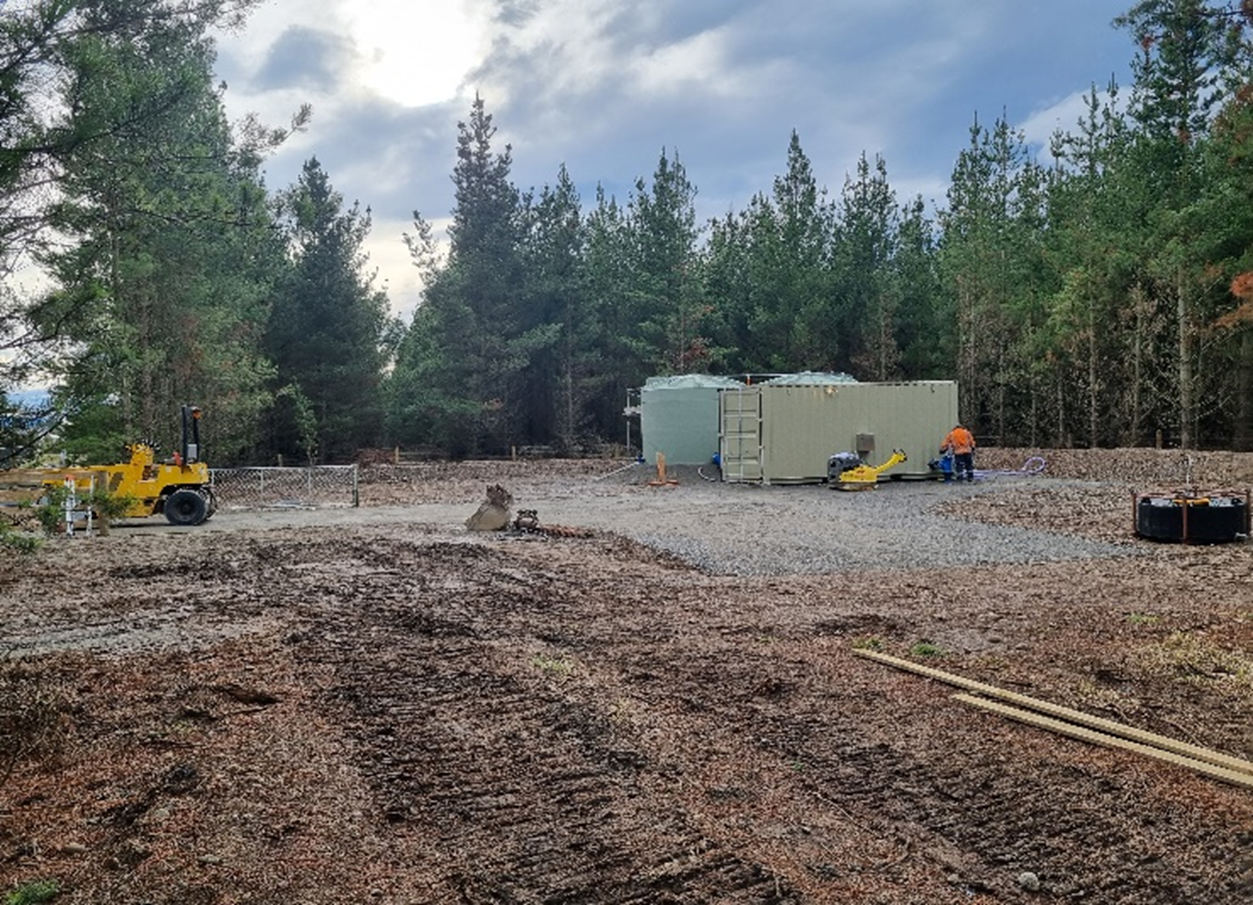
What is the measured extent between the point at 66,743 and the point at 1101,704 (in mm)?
5284

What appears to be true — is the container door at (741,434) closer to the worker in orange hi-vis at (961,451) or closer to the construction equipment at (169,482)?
the worker in orange hi-vis at (961,451)

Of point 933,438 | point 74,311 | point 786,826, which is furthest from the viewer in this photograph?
point 933,438

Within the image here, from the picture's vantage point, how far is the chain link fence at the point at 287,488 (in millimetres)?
17812

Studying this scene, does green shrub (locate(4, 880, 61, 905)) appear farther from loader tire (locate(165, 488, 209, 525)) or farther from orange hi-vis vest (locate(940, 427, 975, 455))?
orange hi-vis vest (locate(940, 427, 975, 455))

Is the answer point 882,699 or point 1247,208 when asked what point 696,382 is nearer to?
point 1247,208

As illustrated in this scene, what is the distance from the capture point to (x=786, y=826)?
3393mm

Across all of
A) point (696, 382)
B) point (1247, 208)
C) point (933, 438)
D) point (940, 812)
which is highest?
point (1247, 208)

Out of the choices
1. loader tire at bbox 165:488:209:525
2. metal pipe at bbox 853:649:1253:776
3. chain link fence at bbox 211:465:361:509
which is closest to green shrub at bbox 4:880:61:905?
metal pipe at bbox 853:649:1253:776

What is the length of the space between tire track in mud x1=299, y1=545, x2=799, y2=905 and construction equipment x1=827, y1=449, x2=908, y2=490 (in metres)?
13.2

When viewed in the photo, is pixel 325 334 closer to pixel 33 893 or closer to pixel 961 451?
pixel 961 451

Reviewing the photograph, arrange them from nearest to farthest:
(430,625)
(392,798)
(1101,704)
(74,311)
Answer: (392,798) < (1101,704) < (74,311) < (430,625)

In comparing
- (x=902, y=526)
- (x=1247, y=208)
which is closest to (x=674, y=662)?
(x=902, y=526)

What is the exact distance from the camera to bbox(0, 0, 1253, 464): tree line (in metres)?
23.3

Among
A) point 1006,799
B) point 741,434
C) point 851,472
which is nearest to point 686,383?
point 741,434
